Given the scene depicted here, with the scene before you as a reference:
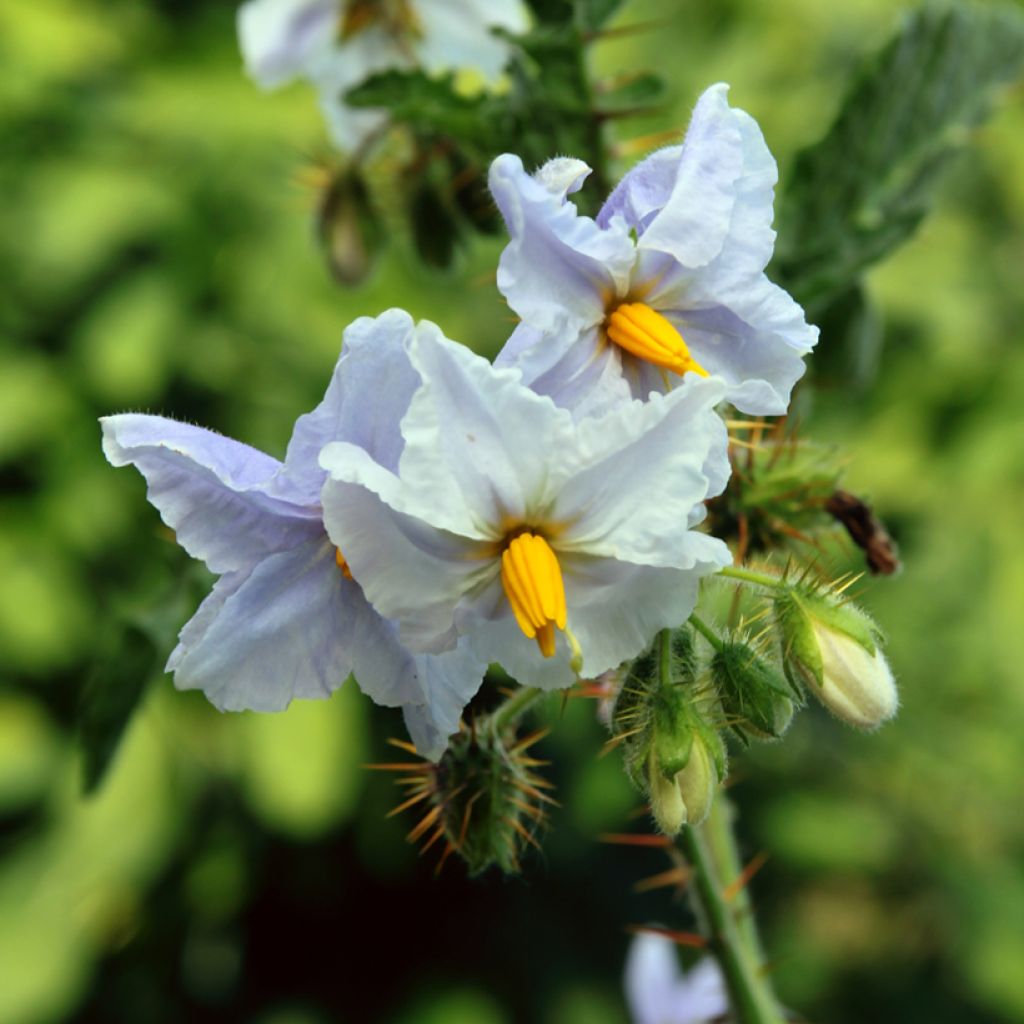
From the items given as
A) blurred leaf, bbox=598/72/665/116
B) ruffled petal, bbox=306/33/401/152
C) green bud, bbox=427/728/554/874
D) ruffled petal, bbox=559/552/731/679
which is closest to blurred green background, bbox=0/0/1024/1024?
ruffled petal, bbox=306/33/401/152

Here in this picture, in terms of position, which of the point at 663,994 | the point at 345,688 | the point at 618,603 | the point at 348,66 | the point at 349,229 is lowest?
the point at 345,688

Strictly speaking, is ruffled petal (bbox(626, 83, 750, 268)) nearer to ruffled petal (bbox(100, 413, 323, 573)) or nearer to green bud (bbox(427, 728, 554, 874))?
ruffled petal (bbox(100, 413, 323, 573))

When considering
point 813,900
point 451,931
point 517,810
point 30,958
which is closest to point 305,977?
point 451,931

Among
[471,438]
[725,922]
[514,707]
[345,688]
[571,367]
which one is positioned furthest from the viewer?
[345,688]

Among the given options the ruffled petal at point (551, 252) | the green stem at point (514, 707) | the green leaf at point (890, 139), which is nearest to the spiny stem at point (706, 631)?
the green stem at point (514, 707)

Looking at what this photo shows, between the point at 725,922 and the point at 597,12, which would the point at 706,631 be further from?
the point at 597,12

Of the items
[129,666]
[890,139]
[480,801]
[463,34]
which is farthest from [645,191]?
[463,34]
